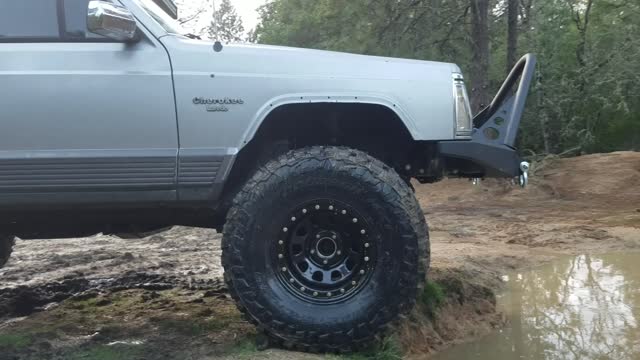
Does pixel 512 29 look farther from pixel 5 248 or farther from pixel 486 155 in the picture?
pixel 5 248

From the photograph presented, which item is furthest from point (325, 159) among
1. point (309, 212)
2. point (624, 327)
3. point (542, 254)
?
point (542, 254)

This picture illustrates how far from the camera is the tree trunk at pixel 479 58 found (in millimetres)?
14992

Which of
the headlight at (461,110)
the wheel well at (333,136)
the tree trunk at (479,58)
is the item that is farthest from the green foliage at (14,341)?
the tree trunk at (479,58)

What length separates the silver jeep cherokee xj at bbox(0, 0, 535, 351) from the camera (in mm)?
3797

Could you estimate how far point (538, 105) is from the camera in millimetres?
17906

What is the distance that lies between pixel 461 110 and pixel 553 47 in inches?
616

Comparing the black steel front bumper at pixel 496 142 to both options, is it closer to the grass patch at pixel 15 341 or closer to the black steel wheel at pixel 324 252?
the black steel wheel at pixel 324 252

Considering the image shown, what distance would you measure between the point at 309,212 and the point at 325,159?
32cm

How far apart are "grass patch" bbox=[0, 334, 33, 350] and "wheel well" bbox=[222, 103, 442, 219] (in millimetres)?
1485

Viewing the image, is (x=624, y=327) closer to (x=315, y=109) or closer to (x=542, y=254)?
(x=315, y=109)

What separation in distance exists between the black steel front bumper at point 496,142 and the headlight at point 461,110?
0.07m

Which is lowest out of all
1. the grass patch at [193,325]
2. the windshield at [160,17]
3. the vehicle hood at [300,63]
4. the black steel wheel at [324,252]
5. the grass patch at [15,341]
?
the grass patch at [193,325]

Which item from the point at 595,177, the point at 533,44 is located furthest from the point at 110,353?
the point at 533,44

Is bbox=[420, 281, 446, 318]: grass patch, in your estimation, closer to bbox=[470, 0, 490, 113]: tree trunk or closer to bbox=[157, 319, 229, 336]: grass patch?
bbox=[157, 319, 229, 336]: grass patch
